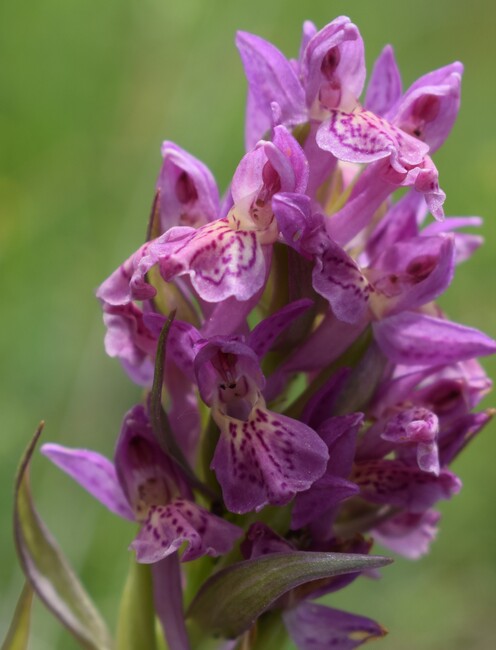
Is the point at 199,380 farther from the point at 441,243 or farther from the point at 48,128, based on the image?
the point at 48,128

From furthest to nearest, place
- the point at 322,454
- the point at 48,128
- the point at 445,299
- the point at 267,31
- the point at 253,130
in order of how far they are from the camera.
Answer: the point at 267,31 < the point at 48,128 < the point at 445,299 < the point at 253,130 < the point at 322,454

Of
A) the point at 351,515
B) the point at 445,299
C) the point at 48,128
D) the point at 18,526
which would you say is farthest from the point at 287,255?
the point at 48,128

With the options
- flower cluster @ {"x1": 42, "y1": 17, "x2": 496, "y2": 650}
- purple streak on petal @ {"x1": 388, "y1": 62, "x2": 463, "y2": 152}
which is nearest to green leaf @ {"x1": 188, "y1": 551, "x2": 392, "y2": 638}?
flower cluster @ {"x1": 42, "y1": 17, "x2": 496, "y2": 650}

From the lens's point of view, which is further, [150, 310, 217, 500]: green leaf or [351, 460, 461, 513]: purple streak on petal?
[351, 460, 461, 513]: purple streak on petal

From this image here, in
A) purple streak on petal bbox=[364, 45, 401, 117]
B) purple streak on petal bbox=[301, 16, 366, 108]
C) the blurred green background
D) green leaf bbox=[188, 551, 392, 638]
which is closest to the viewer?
green leaf bbox=[188, 551, 392, 638]

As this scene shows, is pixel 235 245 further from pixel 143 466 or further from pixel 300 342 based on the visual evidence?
pixel 143 466

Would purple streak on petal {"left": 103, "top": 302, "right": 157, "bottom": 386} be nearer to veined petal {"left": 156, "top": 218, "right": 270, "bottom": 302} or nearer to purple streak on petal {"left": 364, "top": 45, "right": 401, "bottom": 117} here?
veined petal {"left": 156, "top": 218, "right": 270, "bottom": 302}

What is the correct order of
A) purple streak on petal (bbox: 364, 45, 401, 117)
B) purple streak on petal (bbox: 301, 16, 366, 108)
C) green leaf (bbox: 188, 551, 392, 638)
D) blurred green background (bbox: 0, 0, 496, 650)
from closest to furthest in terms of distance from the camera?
green leaf (bbox: 188, 551, 392, 638) → purple streak on petal (bbox: 301, 16, 366, 108) → purple streak on petal (bbox: 364, 45, 401, 117) → blurred green background (bbox: 0, 0, 496, 650)

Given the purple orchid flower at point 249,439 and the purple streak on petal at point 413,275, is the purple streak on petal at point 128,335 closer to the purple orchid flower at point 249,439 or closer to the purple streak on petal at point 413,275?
the purple orchid flower at point 249,439
